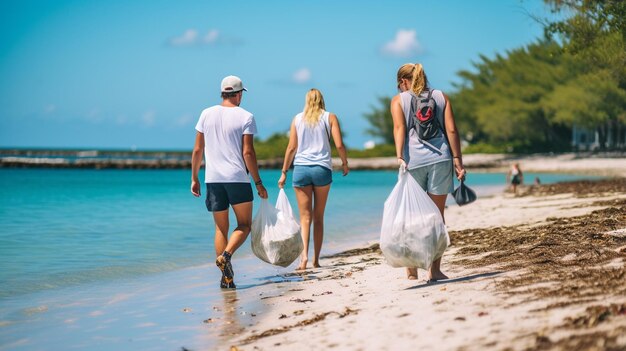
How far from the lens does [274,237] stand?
7.82m

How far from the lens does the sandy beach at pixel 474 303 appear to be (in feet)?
14.2

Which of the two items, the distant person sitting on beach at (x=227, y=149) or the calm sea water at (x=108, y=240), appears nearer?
the distant person sitting on beach at (x=227, y=149)

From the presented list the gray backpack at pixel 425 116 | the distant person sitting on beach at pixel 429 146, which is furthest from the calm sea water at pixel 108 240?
the gray backpack at pixel 425 116

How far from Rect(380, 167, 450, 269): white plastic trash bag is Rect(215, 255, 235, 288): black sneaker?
177cm

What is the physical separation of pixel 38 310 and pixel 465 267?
13.1 feet

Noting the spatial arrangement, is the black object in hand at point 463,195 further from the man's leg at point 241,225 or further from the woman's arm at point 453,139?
the man's leg at point 241,225

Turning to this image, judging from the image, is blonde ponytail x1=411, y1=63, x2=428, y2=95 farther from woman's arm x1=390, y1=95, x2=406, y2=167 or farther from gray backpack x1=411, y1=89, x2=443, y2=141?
woman's arm x1=390, y1=95, x2=406, y2=167

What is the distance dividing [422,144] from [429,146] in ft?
0.20

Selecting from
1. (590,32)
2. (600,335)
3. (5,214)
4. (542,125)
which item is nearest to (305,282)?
(600,335)

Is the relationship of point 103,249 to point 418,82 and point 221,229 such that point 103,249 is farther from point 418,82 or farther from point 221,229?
point 418,82

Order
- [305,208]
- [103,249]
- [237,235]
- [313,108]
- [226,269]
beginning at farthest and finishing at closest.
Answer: [103,249] < [305,208] < [313,108] < [226,269] < [237,235]

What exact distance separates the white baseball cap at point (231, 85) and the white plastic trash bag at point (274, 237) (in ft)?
3.87

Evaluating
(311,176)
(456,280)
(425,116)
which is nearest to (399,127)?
(425,116)

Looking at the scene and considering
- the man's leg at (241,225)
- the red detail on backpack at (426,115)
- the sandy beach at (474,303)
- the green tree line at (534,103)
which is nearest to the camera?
the sandy beach at (474,303)
